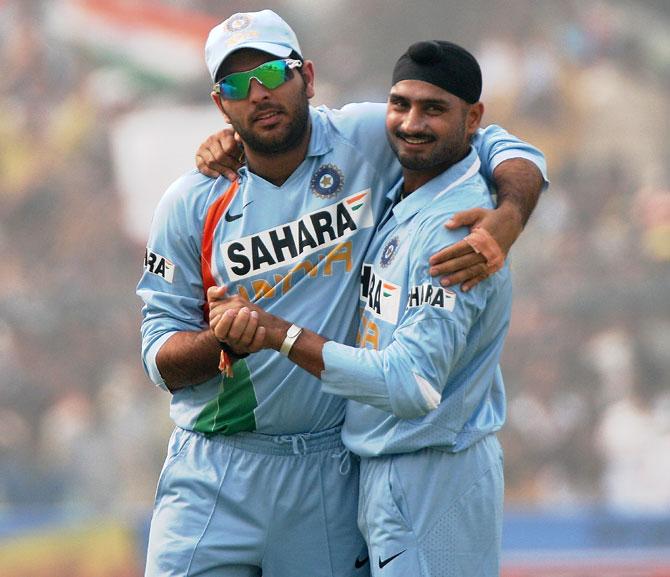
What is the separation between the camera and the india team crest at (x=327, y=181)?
152 inches

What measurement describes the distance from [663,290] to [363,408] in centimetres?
631

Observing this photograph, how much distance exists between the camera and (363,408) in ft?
12.1

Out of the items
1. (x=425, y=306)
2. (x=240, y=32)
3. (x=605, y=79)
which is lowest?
(x=425, y=306)

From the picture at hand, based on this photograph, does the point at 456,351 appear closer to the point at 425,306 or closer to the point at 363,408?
the point at 425,306

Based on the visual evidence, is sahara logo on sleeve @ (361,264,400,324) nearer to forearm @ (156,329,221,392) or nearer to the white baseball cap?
forearm @ (156,329,221,392)

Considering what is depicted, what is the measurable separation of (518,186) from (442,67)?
42 centimetres

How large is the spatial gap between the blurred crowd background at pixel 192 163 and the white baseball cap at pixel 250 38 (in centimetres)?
603

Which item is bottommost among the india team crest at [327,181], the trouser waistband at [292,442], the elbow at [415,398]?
the trouser waistband at [292,442]

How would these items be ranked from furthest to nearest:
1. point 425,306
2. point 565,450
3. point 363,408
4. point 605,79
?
point 605,79 → point 565,450 → point 363,408 → point 425,306

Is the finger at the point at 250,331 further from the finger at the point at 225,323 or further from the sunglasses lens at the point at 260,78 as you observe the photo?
the sunglasses lens at the point at 260,78

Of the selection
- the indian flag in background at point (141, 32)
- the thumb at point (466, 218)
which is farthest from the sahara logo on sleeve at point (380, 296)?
the indian flag in background at point (141, 32)

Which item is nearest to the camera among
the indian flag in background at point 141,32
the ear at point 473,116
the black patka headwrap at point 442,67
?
the black patka headwrap at point 442,67

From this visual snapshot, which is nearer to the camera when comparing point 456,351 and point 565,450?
point 456,351

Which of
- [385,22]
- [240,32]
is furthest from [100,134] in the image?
[240,32]
